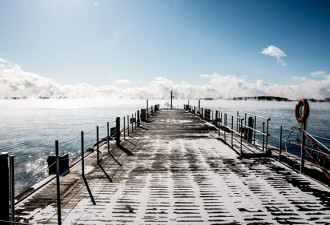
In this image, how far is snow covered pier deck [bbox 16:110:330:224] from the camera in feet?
14.0

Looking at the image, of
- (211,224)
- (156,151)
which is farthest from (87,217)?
(156,151)

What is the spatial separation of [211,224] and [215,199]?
0.99m

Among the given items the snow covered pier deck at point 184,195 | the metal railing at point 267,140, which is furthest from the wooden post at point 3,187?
the metal railing at point 267,140

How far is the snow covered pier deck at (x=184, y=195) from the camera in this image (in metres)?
4.28

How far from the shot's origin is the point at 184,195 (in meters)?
5.18

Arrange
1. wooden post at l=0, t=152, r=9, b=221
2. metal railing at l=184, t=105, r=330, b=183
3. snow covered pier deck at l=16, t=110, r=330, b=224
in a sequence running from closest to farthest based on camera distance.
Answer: wooden post at l=0, t=152, r=9, b=221 < snow covered pier deck at l=16, t=110, r=330, b=224 < metal railing at l=184, t=105, r=330, b=183

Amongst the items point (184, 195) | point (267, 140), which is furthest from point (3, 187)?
point (267, 140)

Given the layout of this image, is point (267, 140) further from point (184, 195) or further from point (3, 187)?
point (3, 187)

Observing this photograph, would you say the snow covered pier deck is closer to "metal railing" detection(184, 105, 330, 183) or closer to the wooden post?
the wooden post

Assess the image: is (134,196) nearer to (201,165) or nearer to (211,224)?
(211,224)

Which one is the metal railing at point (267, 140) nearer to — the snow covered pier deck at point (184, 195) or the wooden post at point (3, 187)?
the snow covered pier deck at point (184, 195)

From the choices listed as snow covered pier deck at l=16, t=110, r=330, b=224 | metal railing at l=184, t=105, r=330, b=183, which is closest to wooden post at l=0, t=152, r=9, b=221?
snow covered pier deck at l=16, t=110, r=330, b=224

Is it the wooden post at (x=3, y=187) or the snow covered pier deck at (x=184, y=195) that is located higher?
the wooden post at (x=3, y=187)

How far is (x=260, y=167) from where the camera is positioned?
7234mm
